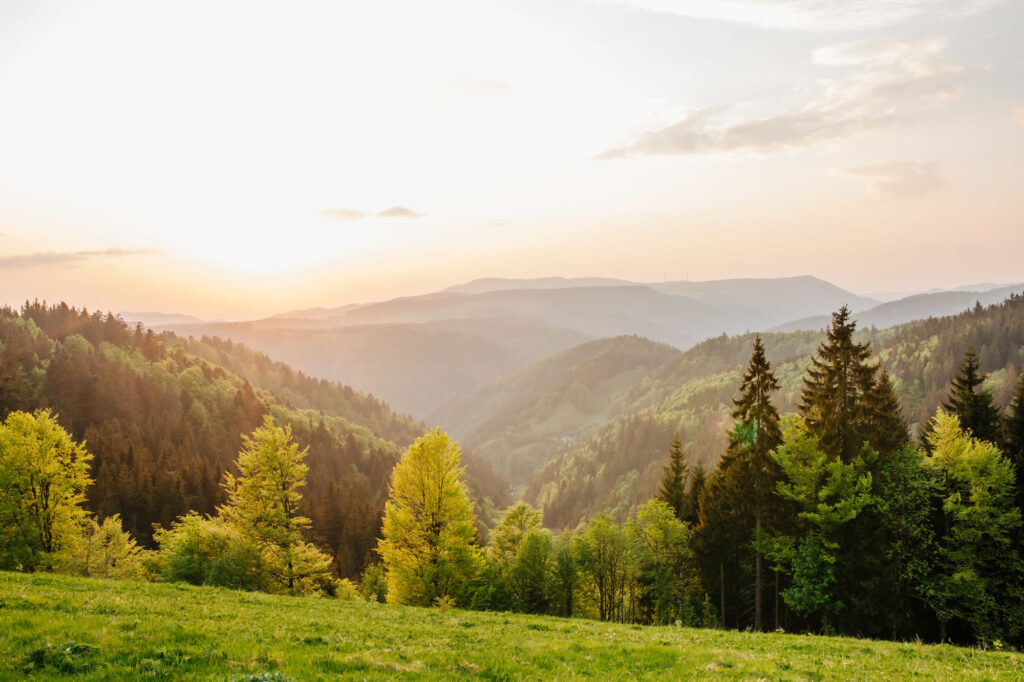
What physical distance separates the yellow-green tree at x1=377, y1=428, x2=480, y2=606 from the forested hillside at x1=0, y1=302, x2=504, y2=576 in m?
37.9

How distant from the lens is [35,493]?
38688mm

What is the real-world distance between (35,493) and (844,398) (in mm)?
60380

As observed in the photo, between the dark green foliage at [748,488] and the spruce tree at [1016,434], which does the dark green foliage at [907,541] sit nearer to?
the spruce tree at [1016,434]

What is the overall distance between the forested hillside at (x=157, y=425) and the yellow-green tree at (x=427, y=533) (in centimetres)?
3788

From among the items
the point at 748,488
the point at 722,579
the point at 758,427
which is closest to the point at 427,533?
the point at 758,427

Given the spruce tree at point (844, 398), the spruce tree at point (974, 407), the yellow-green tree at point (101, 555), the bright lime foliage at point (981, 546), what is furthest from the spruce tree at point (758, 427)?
the yellow-green tree at point (101, 555)

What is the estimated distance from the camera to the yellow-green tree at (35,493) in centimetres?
3706

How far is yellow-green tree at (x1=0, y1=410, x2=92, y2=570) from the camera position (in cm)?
3706

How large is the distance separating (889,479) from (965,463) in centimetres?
454

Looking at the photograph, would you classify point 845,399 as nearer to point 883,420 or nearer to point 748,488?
point 883,420

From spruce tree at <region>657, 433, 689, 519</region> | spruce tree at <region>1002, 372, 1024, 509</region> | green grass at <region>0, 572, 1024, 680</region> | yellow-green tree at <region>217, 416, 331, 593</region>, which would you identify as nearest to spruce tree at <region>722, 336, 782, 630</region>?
spruce tree at <region>657, 433, 689, 519</region>

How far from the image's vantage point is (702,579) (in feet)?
152

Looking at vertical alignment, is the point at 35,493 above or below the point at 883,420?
below

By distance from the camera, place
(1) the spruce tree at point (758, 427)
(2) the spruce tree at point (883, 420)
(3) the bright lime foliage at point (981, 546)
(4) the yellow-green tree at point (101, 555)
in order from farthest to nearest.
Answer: (4) the yellow-green tree at point (101, 555), (2) the spruce tree at point (883, 420), (1) the spruce tree at point (758, 427), (3) the bright lime foliage at point (981, 546)
